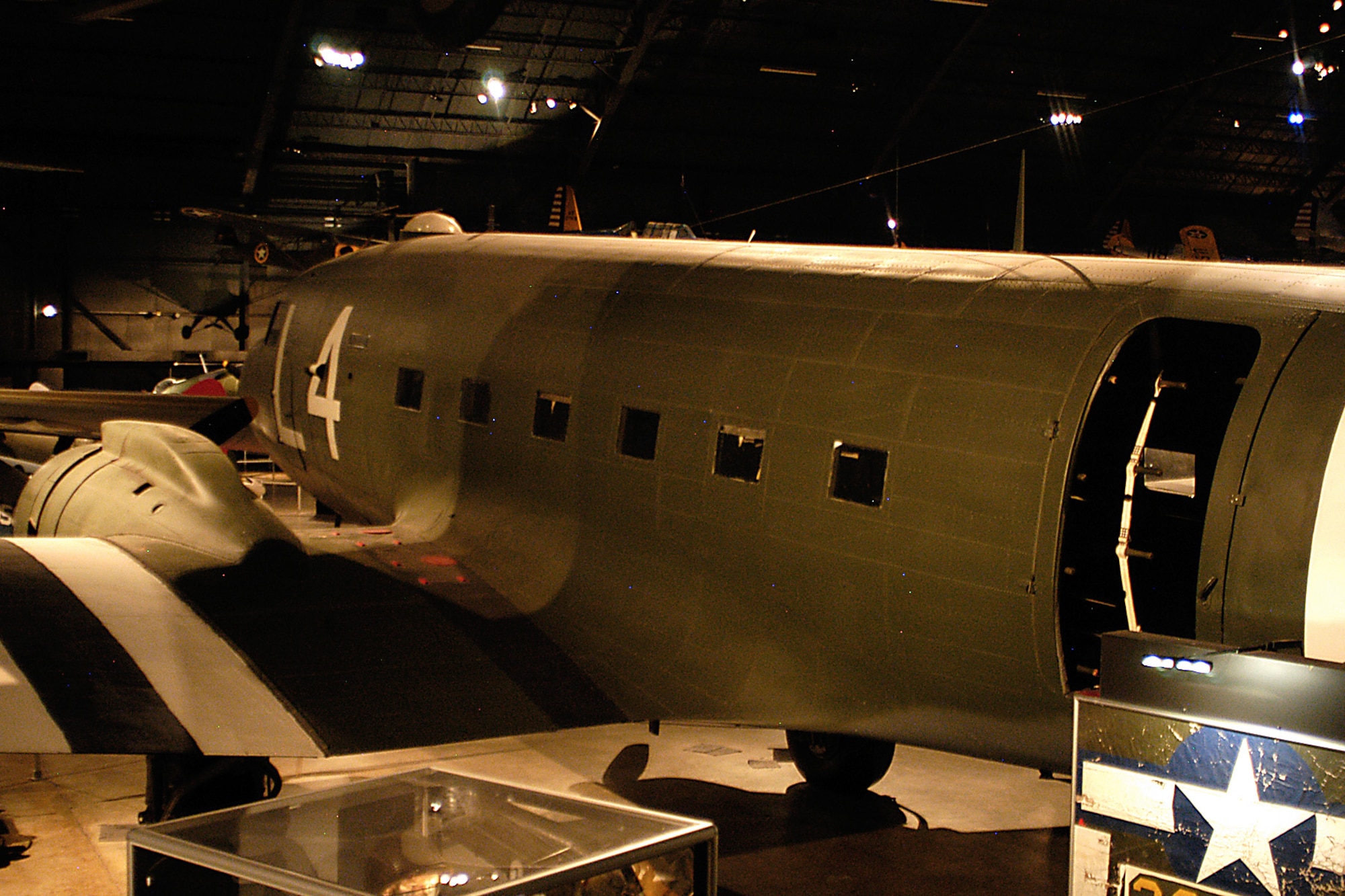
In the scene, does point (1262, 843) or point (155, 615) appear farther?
point (155, 615)

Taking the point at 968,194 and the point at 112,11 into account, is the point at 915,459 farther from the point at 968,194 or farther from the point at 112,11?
the point at 968,194

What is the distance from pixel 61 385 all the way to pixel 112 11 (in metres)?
24.8

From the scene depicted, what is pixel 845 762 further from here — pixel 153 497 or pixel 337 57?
pixel 337 57

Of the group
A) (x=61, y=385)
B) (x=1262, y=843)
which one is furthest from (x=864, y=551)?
(x=61, y=385)

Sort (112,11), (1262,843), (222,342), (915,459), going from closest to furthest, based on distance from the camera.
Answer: (1262,843) < (915,459) < (112,11) < (222,342)

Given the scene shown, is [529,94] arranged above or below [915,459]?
above

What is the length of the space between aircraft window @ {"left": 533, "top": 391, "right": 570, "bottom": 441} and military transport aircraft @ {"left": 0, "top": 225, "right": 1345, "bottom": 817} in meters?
0.03

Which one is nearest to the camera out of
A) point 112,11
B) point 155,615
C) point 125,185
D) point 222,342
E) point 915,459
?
point 915,459

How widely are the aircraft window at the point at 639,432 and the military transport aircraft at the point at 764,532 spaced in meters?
0.02

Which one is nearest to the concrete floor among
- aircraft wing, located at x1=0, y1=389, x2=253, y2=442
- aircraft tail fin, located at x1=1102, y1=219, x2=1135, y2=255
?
aircraft wing, located at x1=0, y1=389, x2=253, y2=442

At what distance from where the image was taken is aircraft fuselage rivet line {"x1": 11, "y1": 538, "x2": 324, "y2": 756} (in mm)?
6617

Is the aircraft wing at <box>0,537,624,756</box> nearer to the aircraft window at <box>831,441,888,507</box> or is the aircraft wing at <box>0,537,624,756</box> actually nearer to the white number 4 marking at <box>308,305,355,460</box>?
the aircraft window at <box>831,441,888,507</box>

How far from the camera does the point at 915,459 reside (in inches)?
267

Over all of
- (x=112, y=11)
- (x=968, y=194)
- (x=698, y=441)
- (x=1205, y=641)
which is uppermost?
(x=968, y=194)
